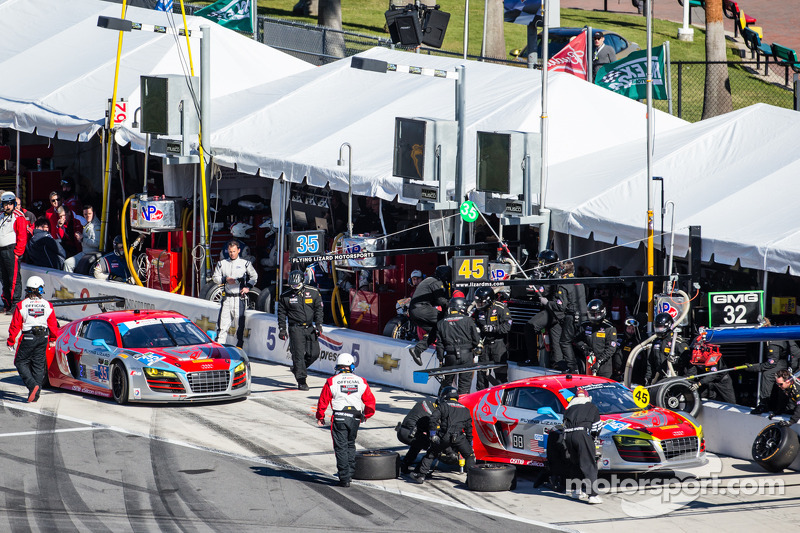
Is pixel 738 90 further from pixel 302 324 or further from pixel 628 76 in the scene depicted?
pixel 302 324

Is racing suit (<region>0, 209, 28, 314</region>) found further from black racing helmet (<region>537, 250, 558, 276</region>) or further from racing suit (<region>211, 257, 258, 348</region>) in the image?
black racing helmet (<region>537, 250, 558, 276</region>)

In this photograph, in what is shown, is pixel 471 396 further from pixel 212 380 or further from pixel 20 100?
pixel 20 100

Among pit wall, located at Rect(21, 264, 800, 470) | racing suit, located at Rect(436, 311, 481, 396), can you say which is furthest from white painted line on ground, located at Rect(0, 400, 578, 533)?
racing suit, located at Rect(436, 311, 481, 396)

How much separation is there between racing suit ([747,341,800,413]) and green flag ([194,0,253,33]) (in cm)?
1906

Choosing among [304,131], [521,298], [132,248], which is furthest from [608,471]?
[132,248]

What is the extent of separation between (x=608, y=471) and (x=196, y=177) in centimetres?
1121

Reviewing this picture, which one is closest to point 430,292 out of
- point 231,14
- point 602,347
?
point 602,347

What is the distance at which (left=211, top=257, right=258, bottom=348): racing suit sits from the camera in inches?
787

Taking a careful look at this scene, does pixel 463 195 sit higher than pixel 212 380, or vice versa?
pixel 463 195

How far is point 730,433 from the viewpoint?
14812 mm

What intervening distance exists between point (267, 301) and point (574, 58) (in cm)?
811

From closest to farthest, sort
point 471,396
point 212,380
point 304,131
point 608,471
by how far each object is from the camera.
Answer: point 608,471
point 471,396
point 212,380
point 304,131

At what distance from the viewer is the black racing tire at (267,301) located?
21.0 meters

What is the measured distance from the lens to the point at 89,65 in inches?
1037
